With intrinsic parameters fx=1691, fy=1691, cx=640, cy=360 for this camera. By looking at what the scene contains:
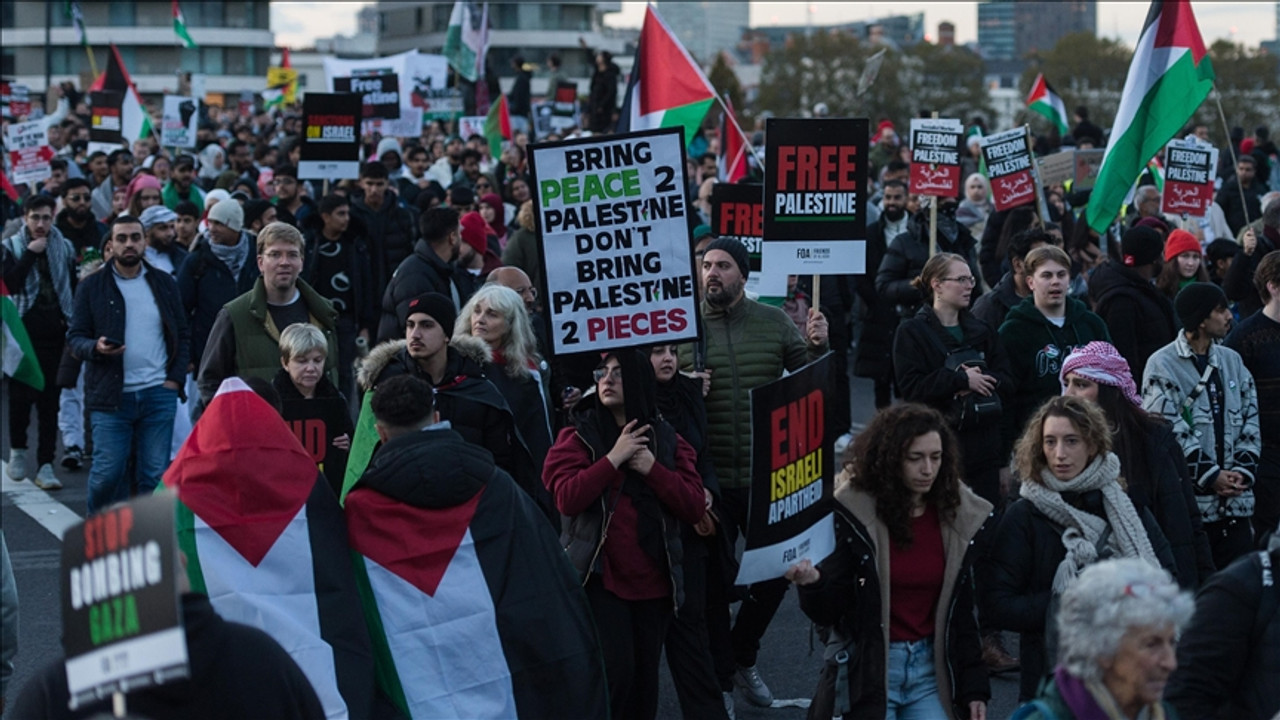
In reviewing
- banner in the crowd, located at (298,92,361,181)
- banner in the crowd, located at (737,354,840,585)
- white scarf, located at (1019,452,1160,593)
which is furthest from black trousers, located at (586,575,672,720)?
banner in the crowd, located at (298,92,361,181)

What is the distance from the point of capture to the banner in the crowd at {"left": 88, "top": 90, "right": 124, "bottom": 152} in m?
22.1

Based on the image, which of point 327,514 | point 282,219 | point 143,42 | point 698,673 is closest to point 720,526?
point 698,673

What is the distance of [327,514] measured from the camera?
17.1 ft

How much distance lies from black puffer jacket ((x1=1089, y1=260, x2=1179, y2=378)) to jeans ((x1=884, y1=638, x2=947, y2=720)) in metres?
4.19

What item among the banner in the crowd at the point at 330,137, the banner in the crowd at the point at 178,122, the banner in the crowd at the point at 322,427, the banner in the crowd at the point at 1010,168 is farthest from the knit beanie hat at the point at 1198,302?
the banner in the crowd at the point at 178,122

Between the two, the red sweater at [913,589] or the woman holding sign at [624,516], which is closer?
the red sweater at [913,589]

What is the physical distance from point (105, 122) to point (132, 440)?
42.7ft

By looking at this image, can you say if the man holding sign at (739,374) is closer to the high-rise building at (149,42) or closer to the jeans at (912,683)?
the jeans at (912,683)

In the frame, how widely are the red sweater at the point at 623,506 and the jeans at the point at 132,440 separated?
4.78 meters

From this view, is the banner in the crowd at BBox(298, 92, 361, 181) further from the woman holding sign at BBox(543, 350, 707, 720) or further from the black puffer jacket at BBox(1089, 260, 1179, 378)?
the woman holding sign at BBox(543, 350, 707, 720)

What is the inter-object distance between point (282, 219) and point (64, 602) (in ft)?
32.8

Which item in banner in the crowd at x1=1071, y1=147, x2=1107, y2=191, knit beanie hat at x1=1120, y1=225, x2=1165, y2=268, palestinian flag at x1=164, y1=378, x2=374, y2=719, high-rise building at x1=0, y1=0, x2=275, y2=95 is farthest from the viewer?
high-rise building at x1=0, y1=0, x2=275, y2=95

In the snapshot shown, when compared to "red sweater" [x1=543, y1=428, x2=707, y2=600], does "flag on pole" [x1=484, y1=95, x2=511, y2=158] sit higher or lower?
higher

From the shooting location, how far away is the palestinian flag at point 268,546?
16.4ft
